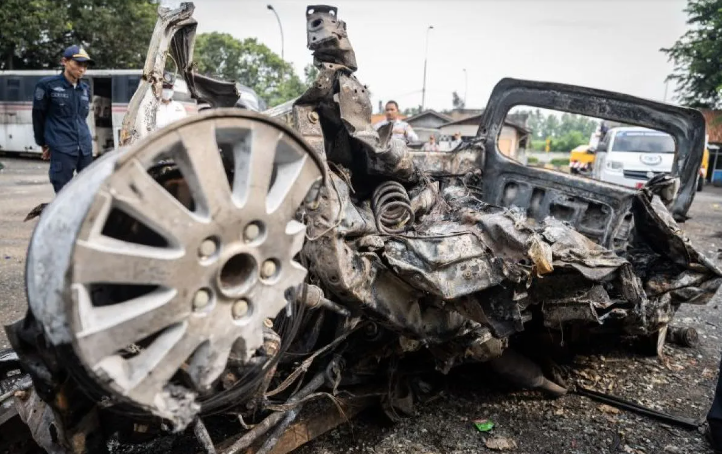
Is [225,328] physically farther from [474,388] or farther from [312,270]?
[474,388]

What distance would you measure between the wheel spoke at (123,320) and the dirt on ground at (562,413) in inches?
65.1

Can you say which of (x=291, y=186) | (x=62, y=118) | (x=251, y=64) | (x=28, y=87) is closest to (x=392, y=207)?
(x=291, y=186)

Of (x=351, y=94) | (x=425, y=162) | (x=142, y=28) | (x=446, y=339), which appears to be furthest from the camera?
(x=142, y=28)

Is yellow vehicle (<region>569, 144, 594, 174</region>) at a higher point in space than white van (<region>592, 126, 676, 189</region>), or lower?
lower

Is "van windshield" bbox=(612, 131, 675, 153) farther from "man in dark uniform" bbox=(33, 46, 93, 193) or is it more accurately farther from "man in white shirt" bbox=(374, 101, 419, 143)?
"man in dark uniform" bbox=(33, 46, 93, 193)

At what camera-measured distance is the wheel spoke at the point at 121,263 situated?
114cm

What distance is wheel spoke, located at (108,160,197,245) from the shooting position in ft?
3.94

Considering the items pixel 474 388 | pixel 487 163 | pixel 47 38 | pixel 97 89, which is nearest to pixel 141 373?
pixel 474 388

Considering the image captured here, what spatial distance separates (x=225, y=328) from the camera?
1396 millimetres

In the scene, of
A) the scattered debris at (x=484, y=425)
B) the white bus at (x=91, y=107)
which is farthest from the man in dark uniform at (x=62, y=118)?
the white bus at (x=91, y=107)

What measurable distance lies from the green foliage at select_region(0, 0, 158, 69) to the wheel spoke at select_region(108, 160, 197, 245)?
76.1ft

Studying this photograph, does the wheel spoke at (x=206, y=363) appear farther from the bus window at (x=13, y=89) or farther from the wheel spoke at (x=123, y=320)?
the bus window at (x=13, y=89)

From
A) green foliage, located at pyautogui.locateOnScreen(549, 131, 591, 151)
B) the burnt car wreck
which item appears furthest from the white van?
green foliage, located at pyautogui.locateOnScreen(549, 131, 591, 151)

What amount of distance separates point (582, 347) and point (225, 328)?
139 inches
